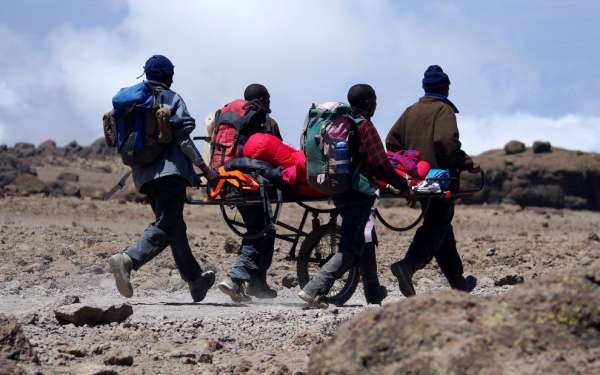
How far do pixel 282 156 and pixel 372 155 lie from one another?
3.40 ft

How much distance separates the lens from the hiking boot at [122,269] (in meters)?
8.60

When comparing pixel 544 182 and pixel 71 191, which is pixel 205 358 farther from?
pixel 544 182

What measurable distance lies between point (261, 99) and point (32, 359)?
14.0 feet

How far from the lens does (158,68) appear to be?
8.73m

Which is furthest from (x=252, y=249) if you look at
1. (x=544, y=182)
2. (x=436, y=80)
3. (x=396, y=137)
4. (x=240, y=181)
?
(x=544, y=182)

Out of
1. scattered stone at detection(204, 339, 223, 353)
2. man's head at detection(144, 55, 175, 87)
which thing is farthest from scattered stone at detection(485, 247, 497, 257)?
Answer: scattered stone at detection(204, 339, 223, 353)

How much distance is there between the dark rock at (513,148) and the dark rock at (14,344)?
3138 centimetres

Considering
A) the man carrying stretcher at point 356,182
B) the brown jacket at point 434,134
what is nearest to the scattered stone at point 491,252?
the brown jacket at point 434,134

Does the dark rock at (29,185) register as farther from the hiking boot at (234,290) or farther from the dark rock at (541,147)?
the hiking boot at (234,290)

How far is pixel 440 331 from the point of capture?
13.3 ft

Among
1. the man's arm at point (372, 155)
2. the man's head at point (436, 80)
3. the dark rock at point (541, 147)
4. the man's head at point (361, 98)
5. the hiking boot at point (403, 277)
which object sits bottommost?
the hiking boot at point (403, 277)

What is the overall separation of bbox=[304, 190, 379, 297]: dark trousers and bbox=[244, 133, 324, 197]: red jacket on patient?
1.39 feet

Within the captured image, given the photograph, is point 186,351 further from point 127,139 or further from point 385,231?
point 385,231

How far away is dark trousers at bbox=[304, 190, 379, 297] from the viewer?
8453 mm
